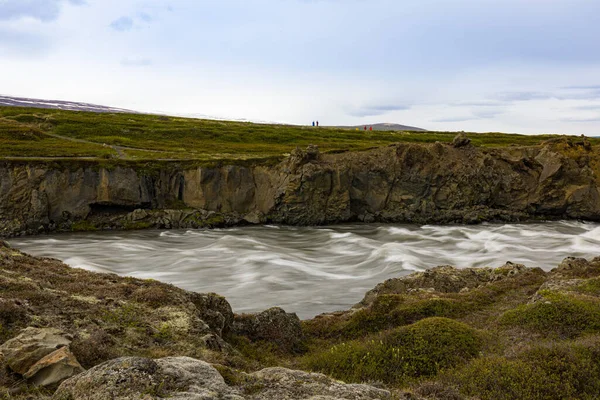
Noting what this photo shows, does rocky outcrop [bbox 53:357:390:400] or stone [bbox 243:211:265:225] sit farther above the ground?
rocky outcrop [bbox 53:357:390:400]

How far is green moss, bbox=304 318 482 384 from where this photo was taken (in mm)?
11430

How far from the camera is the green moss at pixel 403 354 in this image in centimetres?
1143

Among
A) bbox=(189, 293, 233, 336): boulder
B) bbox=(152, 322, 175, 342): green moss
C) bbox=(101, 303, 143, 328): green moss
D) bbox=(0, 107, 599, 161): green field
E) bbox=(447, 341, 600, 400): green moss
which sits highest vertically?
bbox=(0, 107, 599, 161): green field

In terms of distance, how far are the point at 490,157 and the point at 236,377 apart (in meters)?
56.0

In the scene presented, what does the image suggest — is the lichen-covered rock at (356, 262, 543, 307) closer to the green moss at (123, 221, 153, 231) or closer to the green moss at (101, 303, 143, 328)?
the green moss at (101, 303, 143, 328)

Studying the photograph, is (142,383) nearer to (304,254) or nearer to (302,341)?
(302,341)

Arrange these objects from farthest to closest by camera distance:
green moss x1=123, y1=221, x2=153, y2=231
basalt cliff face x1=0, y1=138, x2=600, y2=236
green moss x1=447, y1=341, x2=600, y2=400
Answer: basalt cliff face x1=0, y1=138, x2=600, y2=236
green moss x1=123, y1=221, x2=153, y2=231
green moss x1=447, y1=341, x2=600, y2=400

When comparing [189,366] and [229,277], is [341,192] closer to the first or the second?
[229,277]

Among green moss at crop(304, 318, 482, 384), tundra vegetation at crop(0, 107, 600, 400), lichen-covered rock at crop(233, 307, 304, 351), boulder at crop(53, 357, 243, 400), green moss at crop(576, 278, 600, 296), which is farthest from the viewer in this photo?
green moss at crop(576, 278, 600, 296)

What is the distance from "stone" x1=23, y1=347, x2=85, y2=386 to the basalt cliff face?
42703 millimetres

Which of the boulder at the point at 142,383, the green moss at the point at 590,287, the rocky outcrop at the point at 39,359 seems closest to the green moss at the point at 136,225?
Answer: the rocky outcrop at the point at 39,359

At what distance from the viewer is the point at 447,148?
2317 inches

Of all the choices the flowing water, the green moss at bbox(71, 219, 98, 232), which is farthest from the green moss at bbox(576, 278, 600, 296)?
the green moss at bbox(71, 219, 98, 232)

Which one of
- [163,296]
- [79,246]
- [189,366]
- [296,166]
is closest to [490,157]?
[296,166]
